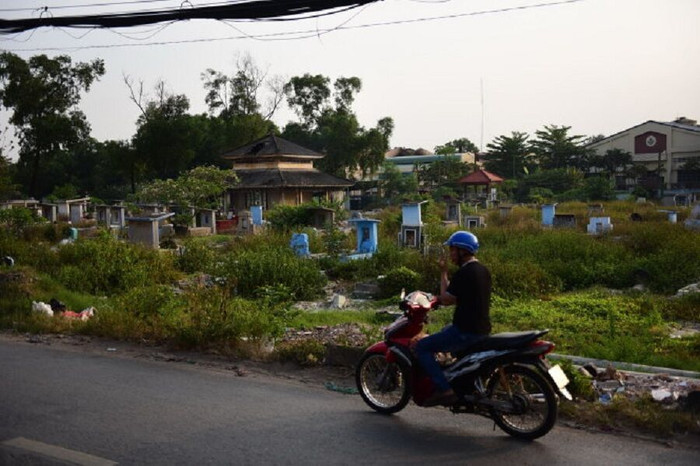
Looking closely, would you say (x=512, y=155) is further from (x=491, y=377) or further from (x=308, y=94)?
(x=491, y=377)

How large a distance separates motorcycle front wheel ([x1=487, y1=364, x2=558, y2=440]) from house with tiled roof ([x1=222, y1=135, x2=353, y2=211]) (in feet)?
135

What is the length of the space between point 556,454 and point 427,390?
1196mm

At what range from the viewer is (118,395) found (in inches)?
279

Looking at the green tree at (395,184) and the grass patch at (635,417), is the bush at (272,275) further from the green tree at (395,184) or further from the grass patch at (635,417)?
the green tree at (395,184)

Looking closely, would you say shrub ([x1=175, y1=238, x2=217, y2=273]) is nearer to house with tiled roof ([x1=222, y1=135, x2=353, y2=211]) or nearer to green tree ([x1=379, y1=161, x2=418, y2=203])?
house with tiled roof ([x1=222, y1=135, x2=353, y2=211])

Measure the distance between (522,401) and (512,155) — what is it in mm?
64533

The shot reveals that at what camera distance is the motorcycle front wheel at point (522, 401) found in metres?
5.46

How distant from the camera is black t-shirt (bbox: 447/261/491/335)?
5.70 meters

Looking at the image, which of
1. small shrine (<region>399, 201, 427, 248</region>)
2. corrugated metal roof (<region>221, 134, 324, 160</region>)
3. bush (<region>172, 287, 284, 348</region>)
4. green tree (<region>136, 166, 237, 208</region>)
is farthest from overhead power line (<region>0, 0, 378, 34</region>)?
corrugated metal roof (<region>221, 134, 324, 160</region>)

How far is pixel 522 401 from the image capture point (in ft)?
18.1

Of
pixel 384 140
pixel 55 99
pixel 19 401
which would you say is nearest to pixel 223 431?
pixel 19 401

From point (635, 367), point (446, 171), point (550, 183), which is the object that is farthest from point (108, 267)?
point (446, 171)

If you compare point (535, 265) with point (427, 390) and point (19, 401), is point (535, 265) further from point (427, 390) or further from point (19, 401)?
point (19, 401)

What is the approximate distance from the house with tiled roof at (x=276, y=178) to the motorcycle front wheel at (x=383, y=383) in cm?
4008
